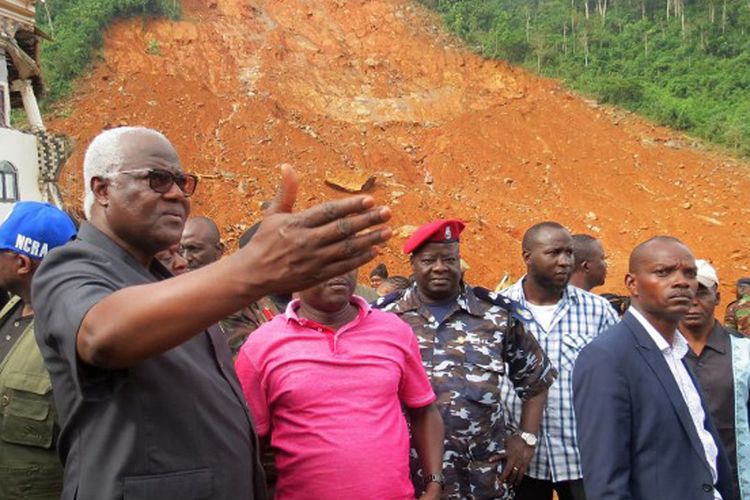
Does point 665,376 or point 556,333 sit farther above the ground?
point 665,376

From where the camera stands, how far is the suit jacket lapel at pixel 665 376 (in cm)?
255

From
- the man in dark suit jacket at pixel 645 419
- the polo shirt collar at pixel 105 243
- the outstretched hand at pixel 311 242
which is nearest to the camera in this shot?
the outstretched hand at pixel 311 242

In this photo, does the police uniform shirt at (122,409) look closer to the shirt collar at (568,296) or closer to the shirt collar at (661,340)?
the shirt collar at (661,340)

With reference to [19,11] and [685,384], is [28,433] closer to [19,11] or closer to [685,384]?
[685,384]

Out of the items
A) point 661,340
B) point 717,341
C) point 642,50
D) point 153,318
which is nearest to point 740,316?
point 717,341

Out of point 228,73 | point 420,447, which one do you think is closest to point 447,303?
point 420,447

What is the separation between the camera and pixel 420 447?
2859 mm

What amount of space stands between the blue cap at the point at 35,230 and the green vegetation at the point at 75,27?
18.5 metres

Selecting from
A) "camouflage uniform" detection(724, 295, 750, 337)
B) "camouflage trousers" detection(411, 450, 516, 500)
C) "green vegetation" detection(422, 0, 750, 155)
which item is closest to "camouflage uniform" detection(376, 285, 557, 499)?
"camouflage trousers" detection(411, 450, 516, 500)

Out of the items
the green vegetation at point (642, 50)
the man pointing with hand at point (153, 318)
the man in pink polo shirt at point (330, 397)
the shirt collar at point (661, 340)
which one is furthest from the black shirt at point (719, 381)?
the green vegetation at point (642, 50)

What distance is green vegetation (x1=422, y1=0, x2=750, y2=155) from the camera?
2255cm

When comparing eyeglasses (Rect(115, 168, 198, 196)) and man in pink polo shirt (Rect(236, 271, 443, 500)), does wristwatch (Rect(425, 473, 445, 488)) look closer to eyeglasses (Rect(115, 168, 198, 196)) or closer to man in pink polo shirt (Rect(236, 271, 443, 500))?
man in pink polo shirt (Rect(236, 271, 443, 500))

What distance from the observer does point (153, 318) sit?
4.35ft

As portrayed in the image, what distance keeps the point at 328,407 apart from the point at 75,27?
22204mm
